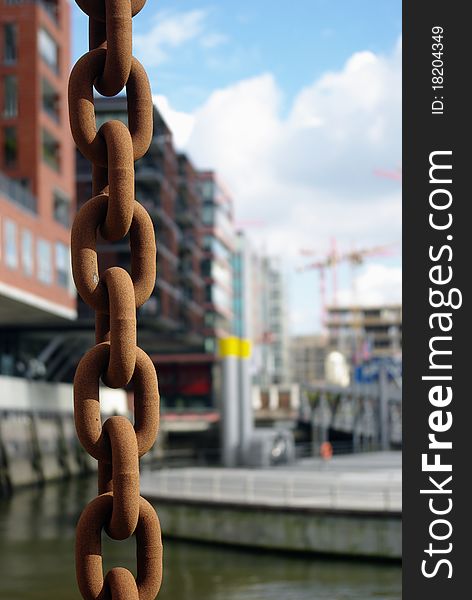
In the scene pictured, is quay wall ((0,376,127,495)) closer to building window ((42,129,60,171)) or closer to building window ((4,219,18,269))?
building window ((4,219,18,269))

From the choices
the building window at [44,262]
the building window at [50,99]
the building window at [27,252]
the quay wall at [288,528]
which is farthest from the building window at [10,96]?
the quay wall at [288,528]

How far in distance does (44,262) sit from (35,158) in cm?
537

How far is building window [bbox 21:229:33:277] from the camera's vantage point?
179 feet

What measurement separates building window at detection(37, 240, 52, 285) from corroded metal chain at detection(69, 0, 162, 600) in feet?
178

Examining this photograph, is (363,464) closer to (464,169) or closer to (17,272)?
(17,272)

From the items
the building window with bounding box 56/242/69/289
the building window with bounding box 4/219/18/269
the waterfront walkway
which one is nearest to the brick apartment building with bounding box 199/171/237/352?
the building window with bounding box 56/242/69/289

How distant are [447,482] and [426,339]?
4.32 feet

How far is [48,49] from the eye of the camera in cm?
6184

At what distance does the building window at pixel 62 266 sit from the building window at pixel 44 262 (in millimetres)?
1326

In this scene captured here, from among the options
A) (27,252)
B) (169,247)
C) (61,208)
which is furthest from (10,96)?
(169,247)

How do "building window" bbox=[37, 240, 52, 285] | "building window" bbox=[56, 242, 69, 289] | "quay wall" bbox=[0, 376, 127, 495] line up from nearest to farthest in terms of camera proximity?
1. "quay wall" bbox=[0, 376, 127, 495]
2. "building window" bbox=[37, 240, 52, 285]
3. "building window" bbox=[56, 242, 69, 289]

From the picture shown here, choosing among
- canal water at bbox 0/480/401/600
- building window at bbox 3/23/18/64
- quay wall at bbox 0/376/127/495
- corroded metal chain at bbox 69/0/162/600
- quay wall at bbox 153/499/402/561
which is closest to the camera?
corroded metal chain at bbox 69/0/162/600

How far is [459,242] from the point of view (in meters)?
9.94

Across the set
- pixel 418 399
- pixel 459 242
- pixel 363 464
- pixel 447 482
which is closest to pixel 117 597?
pixel 418 399
